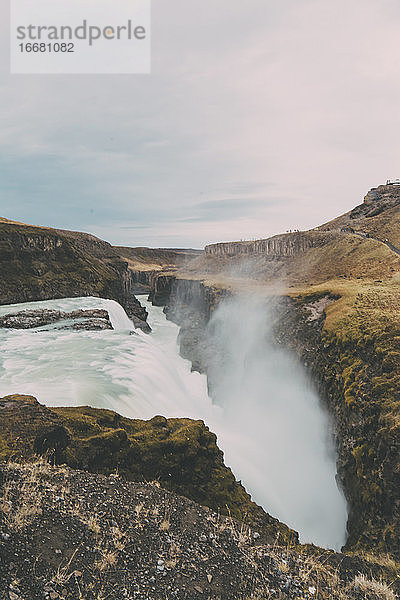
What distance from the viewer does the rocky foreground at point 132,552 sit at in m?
5.61

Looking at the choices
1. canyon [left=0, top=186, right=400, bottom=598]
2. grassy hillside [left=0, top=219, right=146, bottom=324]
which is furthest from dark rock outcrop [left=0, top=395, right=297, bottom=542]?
grassy hillside [left=0, top=219, right=146, bottom=324]

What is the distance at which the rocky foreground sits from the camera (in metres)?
5.61

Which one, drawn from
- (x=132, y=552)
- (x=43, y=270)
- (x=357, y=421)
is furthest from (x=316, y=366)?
(x=43, y=270)

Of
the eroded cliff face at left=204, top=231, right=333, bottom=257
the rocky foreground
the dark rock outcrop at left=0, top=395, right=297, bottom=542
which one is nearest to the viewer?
the rocky foreground

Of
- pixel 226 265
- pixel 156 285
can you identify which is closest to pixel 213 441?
pixel 226 265

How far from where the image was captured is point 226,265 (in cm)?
10506

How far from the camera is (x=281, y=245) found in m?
91.3

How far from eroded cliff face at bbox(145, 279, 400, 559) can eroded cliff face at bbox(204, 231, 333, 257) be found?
50093 mm

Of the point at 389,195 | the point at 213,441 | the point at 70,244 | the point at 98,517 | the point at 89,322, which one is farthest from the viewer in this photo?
the point at 389,195

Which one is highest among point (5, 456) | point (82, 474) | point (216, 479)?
point (5, 456)

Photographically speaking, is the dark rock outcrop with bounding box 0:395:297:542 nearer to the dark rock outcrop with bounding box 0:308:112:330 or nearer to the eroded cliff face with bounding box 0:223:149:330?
the dark rock outcrop with bounding box 0:308:112:330

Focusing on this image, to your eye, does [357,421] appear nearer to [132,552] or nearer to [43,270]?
[132,552]

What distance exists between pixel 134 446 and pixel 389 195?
4561 inches

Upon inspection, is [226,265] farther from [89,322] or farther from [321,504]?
[321,504]
